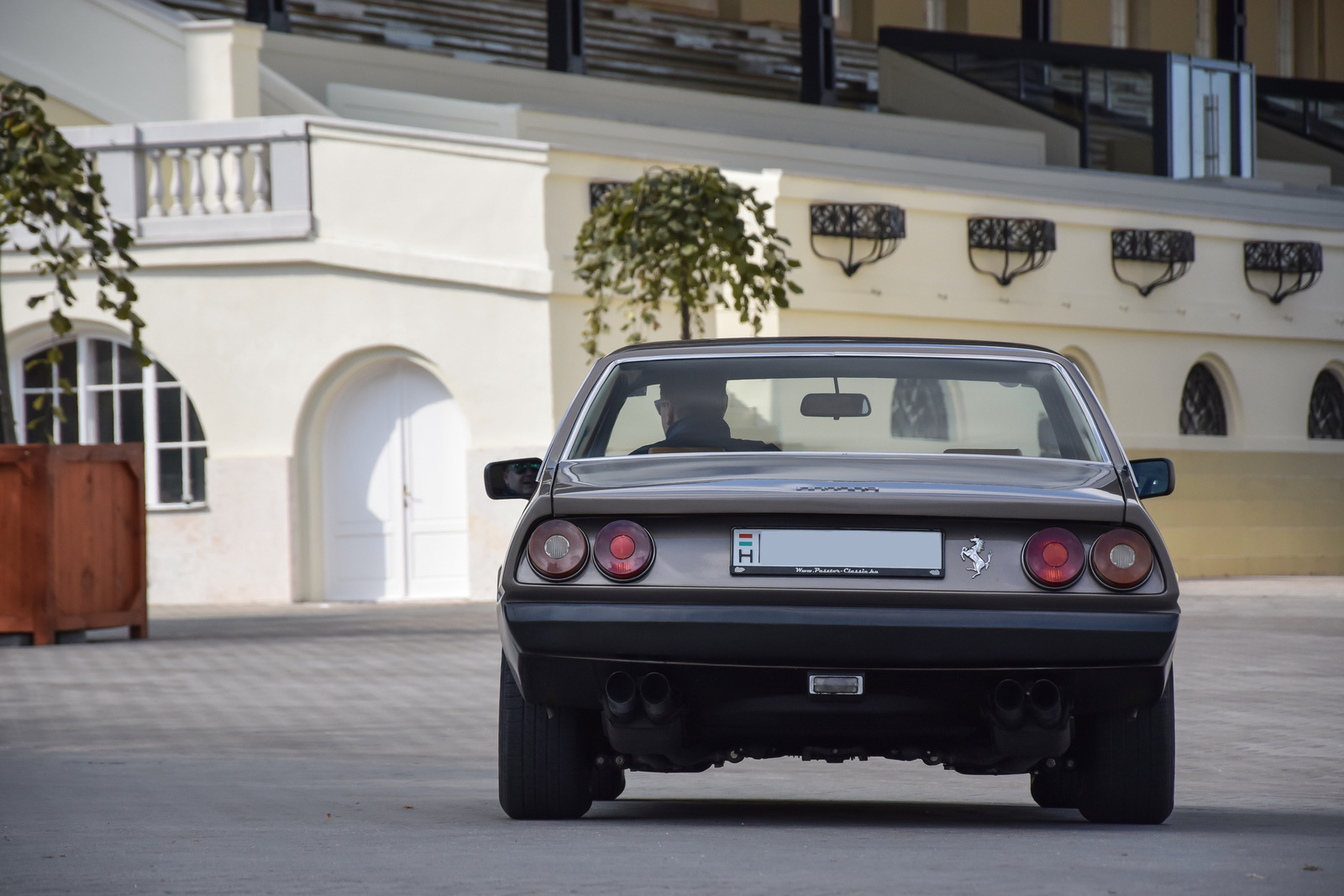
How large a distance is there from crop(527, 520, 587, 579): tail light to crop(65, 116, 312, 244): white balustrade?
1599 centimetres

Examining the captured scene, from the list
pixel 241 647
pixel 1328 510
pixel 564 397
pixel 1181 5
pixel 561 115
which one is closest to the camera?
pixel 241 647

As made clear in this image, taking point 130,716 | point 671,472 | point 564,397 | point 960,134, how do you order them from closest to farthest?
point 671,472 → point 130,716 → point 564,397 → point 960,134

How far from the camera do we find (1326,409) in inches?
1063

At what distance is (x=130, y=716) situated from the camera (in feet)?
33.5

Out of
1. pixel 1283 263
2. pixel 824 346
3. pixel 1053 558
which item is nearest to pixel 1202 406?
pixel 1283 263

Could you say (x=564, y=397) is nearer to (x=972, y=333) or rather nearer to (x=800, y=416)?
(x=972, y=333)

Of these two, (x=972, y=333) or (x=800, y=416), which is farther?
(x=972, y=333)

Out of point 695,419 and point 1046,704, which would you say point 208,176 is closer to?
point 695,419

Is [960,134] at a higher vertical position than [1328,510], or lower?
higher

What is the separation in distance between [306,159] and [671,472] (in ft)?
52.6

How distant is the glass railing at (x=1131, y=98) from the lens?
31.6 meters

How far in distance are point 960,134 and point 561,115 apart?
29.9 ft

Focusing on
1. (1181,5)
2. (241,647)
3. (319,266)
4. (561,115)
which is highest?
(1181,5)

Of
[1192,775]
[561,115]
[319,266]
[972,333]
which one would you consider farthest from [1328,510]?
[1192,775]
